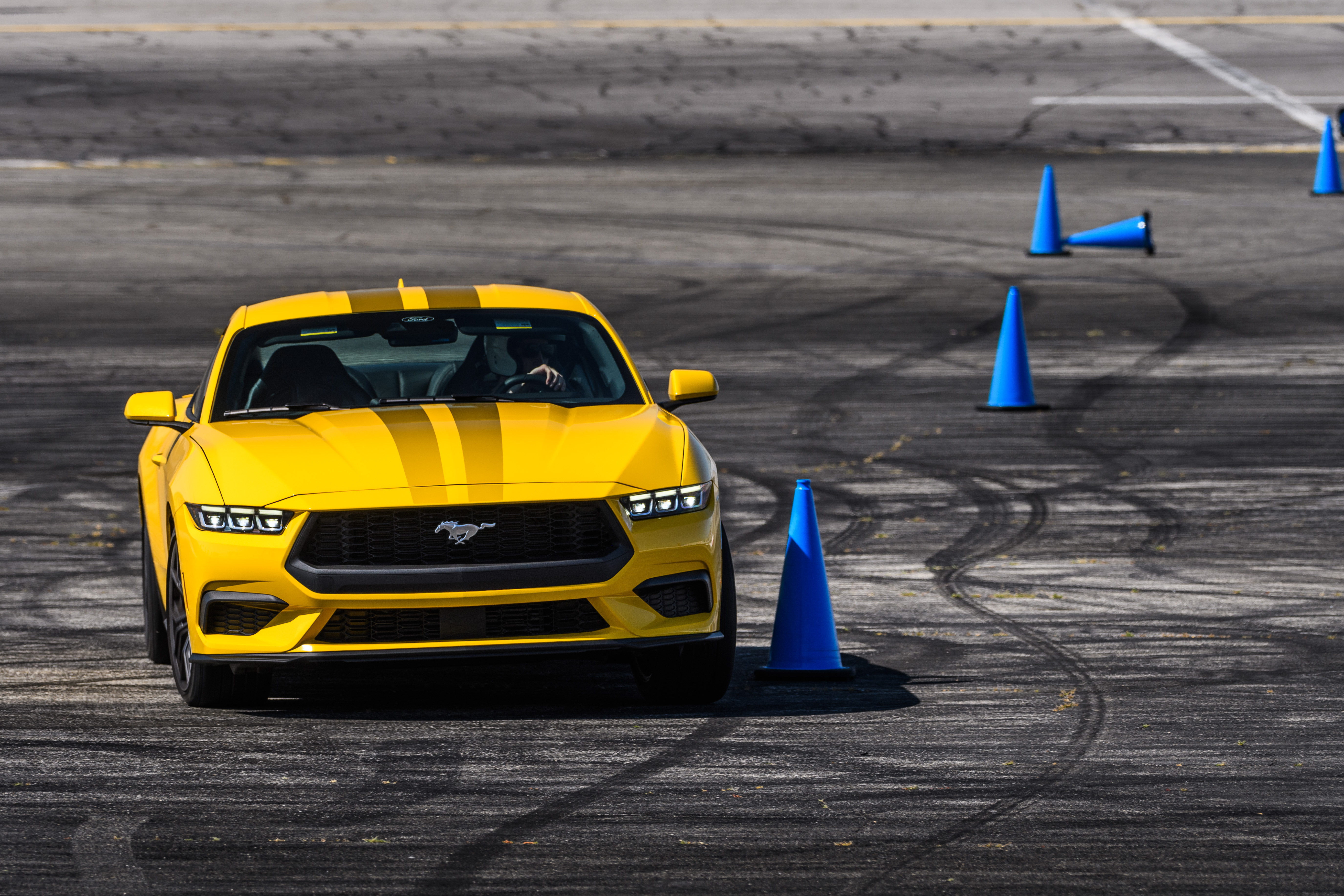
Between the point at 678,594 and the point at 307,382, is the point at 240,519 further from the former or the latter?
the point at 678,594

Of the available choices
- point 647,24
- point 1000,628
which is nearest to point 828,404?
point 1000,628

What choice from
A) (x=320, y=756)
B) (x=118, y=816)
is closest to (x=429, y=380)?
(x=320, y=756)

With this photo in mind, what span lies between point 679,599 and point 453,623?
82 centimetres

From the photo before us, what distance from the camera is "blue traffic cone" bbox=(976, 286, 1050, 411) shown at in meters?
14.9

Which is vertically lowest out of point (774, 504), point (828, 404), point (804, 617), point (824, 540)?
point (828, 404)

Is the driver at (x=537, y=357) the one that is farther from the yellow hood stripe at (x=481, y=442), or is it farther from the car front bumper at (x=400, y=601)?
the car front bumper at (x=400, y=601)

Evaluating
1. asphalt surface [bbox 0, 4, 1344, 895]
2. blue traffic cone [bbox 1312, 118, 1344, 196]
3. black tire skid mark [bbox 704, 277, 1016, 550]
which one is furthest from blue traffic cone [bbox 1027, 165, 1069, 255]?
blue traffic cone [bbox 1312, 118, 1344, 196]

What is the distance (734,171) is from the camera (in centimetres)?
2670

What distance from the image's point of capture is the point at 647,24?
37.8m

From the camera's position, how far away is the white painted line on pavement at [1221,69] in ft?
97.2

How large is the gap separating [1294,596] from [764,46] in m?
26.7

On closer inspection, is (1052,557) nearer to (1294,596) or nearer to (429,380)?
(1294,596)

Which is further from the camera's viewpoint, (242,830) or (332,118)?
(332,118)

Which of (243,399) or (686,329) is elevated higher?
(243,399)
